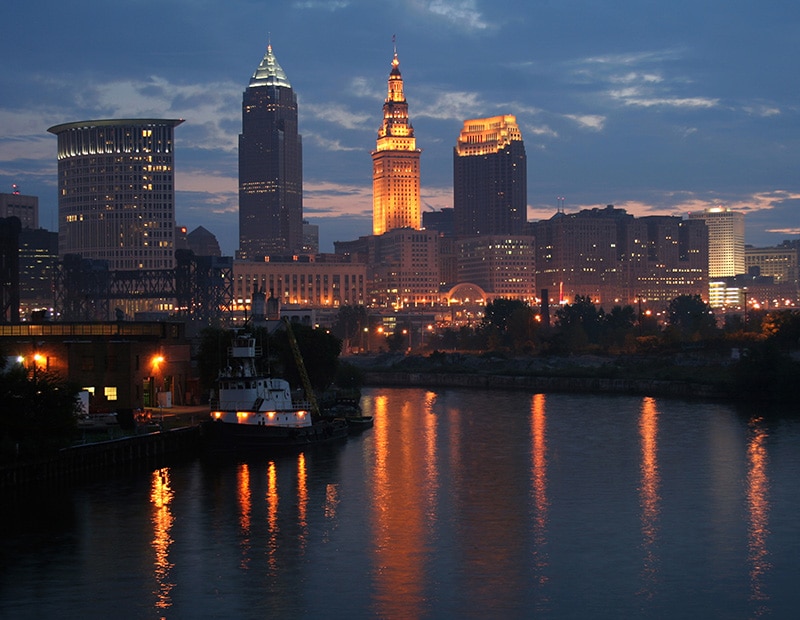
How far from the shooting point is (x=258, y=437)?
7269cm

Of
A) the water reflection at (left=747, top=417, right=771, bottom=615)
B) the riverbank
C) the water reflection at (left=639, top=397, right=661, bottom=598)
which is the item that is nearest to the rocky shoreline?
the riverbank

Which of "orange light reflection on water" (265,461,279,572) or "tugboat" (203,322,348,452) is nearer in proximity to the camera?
"orange light reflection on water" (265,461,279,572)

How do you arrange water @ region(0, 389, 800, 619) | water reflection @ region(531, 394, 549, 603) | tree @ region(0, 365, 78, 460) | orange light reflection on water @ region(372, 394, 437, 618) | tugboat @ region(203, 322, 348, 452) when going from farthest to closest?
tugboat @ region(203, 322, 348, 452) → tree @ region(0, 365, 78, 460) → water reflection @ region(531, 394, 549, 603) → orange light reflection on water @ region(372, 394, 437, 618) → water @ region(0, 389, 800, 619)

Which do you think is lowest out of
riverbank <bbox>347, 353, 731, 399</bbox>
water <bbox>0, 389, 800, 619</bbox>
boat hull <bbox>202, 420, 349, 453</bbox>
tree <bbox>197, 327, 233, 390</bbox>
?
A: water <bbox>0, 389, 800, 619</bbox>

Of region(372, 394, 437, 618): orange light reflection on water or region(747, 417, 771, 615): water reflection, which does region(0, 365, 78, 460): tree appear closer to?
region(372, 394, 437, 618): orange light reflection on water

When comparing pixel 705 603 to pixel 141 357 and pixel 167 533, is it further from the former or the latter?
pixel 141 357

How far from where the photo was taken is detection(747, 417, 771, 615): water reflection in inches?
1581

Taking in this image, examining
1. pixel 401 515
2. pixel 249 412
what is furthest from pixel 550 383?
pixel 401 515

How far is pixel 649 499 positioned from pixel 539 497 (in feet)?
16.8

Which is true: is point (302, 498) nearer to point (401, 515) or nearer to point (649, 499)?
point (401, 515)

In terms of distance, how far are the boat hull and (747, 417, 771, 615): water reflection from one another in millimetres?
27290

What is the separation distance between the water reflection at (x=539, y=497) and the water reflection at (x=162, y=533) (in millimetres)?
12446

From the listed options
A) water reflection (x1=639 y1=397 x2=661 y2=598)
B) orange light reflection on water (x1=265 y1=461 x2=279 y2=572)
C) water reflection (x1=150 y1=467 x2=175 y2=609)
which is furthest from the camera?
orange light reflection on water (x1=265 y1=461 x2=279 y2=572)

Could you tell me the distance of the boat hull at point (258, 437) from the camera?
70.9 metres
